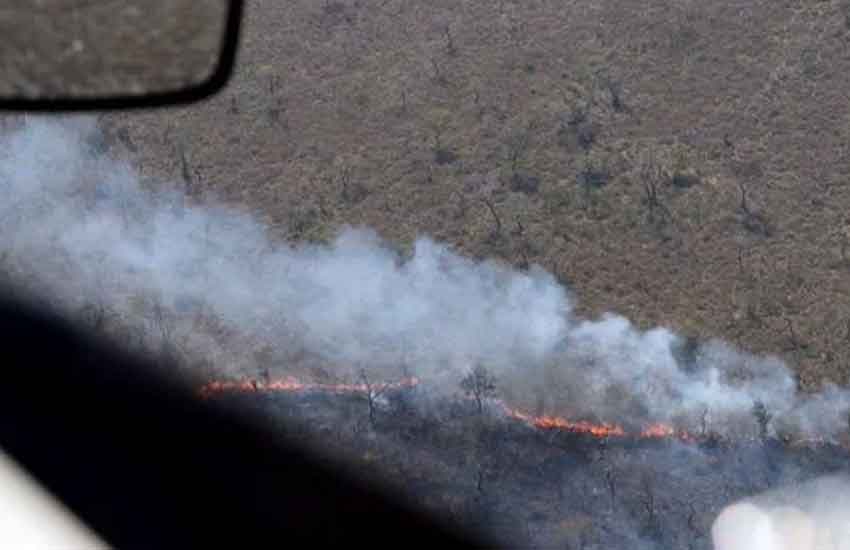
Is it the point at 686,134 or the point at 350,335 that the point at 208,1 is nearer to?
the point at 350,335

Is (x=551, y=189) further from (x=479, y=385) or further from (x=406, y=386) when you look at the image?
(x=406, y=386)

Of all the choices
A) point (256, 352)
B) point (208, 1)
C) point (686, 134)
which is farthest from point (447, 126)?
point (208, 1)

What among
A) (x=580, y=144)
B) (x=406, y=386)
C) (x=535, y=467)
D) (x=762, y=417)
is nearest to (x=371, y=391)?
(x=406, y=386)

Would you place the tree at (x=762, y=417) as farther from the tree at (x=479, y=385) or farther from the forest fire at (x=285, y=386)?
the forest fire at (x=285, y=386)

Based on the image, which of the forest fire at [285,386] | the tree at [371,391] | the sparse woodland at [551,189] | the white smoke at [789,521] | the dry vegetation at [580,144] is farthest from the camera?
the dry vegetation at [580,144]

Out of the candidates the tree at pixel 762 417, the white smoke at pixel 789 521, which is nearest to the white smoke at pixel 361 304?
the tree at pixel 762 417
